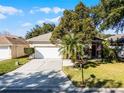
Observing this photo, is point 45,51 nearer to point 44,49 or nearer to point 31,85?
point 44,49

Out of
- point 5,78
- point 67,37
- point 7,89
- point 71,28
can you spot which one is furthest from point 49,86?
point 71,28

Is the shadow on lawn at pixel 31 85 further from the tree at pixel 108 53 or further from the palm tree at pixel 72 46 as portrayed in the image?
the tree at pixel 108 53

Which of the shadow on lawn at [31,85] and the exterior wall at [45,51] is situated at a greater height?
the exterior wall at [45,51]

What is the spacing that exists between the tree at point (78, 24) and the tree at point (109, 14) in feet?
6.01

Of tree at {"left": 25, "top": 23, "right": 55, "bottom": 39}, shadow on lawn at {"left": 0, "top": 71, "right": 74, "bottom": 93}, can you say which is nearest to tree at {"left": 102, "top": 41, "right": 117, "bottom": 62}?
shadow on lawn at {"left": 0, "top": 71, "right": 74, "bottom": 93}

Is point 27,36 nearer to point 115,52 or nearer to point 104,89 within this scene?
point 115,52

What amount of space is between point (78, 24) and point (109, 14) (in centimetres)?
410

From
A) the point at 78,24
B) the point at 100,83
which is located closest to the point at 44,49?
the point at 78,24

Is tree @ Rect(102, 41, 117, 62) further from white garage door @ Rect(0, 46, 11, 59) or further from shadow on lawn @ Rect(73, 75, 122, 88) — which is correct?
white garage door @ Rect(0, 46, 11, 59)

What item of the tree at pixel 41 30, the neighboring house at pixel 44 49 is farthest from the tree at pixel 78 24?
the tree at pixel 41 30

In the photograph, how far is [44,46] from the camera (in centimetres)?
3706

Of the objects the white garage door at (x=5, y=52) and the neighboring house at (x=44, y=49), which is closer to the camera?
the neighboring house at (x=44, y=49)

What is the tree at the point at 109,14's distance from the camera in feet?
90.7

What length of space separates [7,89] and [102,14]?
17142 millimetres
